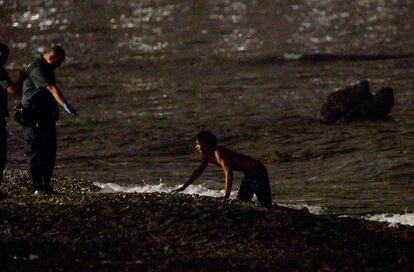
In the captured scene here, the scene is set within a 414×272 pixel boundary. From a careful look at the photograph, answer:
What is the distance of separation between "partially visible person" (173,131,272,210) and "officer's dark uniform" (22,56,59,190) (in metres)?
1.81

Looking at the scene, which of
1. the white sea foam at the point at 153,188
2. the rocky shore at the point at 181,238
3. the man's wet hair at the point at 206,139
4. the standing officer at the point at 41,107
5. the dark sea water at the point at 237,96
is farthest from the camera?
the dark sea water at the point at 237,96

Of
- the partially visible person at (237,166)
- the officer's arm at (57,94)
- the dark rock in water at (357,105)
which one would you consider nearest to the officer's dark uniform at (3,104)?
the officer's arm at (57,94)

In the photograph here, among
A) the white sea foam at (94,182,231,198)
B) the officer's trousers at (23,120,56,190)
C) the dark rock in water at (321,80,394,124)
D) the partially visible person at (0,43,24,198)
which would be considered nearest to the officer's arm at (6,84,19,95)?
the partially visible person at (0,43,24,198)

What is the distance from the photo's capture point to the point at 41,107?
1514cm

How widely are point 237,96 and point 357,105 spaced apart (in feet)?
24.3

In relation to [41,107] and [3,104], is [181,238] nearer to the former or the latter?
[41,107]

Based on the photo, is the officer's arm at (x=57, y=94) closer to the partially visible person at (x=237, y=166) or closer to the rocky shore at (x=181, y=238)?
the rocky shore at (x=181, y=238)

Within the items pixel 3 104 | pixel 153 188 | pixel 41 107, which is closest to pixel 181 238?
pixel 41 107

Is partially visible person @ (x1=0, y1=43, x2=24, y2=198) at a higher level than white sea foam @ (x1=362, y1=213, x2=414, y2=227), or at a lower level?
higher

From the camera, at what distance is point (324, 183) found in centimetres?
2186

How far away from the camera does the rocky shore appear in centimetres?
1230

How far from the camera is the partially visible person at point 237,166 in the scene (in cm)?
1598

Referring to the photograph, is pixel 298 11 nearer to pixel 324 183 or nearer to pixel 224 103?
pixel 224 103

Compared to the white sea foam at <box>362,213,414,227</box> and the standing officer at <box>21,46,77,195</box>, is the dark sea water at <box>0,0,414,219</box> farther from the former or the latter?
the standing officer at <box>21,46,77,195</box>
